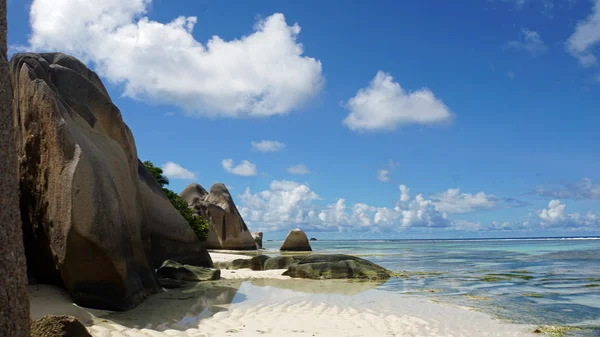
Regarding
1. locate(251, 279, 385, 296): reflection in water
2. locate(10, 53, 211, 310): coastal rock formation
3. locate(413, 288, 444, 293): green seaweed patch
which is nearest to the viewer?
locate(10, 53, 211, 310): coastal rock formation

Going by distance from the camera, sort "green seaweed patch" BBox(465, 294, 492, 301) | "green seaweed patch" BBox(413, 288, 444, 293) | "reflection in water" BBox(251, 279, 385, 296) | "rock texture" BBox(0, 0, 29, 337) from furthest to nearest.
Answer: "green seaweed patch" BBox(413, 288, 444, 293)
"reflection in water" BBox(251, 279, 385, 296)
"green seaweed patch" BBox(465, 294, 492, 301)
"rock texture" BBox(0, 0, 29, 337)

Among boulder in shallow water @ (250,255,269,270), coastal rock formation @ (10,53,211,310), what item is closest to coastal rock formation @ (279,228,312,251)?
boulder in shallow water @ (250,255,269,270)

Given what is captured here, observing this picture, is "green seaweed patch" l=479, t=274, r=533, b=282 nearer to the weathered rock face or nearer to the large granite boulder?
the large granite boulder

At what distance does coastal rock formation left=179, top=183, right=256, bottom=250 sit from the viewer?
48.4 metres

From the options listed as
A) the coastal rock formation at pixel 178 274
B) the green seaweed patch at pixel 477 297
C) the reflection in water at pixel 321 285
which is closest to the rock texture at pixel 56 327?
the coastal rock formation at pixel 178 274

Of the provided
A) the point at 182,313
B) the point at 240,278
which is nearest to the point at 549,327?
the point at 182,313

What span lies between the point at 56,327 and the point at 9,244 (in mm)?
2113

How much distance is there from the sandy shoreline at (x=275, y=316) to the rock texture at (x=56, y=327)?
84.0 inches

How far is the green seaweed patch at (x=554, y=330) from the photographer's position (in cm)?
876

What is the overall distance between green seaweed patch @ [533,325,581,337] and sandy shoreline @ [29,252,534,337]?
23 cm

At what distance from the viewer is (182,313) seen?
969 centimetres

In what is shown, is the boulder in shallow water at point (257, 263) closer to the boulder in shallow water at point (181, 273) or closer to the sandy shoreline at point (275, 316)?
the boulder in shallow water at point (181, 273)

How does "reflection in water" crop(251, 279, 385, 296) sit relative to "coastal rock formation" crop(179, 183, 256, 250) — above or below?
below

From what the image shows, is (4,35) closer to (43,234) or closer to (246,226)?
(43,234)
